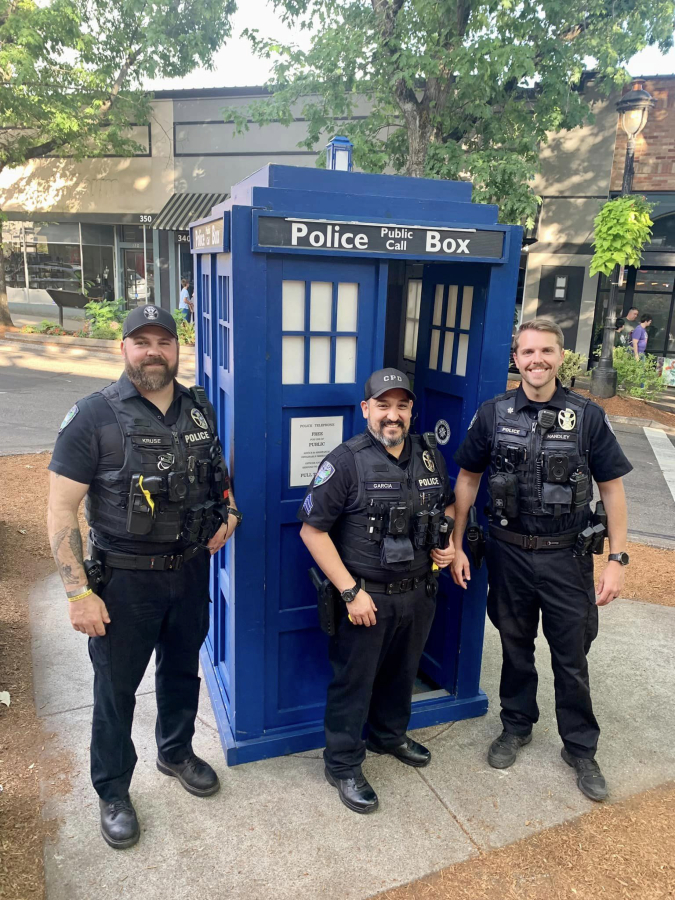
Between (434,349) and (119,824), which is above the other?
(434,349)

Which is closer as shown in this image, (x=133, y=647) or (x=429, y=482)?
(x=133, y=647)

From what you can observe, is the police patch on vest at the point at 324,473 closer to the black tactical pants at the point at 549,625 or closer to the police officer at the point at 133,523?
the police officer at the point at 133,523

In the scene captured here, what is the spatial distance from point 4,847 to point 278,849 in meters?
1.13

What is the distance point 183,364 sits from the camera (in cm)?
1633

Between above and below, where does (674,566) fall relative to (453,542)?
below

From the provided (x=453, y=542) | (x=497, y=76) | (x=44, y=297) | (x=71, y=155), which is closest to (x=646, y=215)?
(x=497, y=76)

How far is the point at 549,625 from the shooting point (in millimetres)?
3283

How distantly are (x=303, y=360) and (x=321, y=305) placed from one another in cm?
28

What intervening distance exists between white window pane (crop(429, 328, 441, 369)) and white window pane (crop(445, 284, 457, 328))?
0.44 ft

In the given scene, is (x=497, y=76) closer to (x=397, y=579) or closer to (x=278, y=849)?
(x=397, y=579)

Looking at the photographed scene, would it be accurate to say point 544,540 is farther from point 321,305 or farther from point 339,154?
point 339,154

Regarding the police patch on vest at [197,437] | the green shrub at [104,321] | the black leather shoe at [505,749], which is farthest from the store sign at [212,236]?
the green shrub at [104,321]

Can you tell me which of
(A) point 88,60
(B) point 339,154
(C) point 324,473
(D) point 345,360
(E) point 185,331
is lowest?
(E) point 185,331

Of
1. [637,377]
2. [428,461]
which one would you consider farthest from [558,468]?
[637,377]
